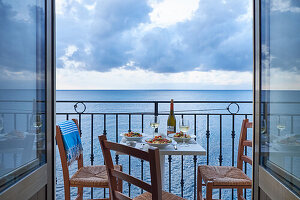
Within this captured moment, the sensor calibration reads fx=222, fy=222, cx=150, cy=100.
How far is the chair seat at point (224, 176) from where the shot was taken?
1.83 meters

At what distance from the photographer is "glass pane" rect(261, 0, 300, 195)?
2.48 feet

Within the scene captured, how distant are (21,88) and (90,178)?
4.19 ft

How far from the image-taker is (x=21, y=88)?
34.1 inches

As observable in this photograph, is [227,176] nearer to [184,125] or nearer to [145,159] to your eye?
[184,125]

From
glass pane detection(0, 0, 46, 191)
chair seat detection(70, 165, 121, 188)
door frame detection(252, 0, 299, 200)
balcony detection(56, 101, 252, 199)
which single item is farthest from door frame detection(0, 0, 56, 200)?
balcony detection(56, 101, 252, 199)

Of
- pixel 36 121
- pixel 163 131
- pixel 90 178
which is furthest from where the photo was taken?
pixel 163 131

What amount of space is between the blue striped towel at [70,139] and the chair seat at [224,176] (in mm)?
1198

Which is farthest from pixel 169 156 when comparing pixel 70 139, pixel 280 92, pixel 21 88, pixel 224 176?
pixel 21 88

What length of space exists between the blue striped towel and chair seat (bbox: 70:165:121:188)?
15 centimetres

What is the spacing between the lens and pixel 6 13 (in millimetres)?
774

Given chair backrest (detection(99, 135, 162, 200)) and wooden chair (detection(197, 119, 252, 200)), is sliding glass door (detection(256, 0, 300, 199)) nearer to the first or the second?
chair backrest (detection(99, 135, 162, 200))

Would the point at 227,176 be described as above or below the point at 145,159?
below

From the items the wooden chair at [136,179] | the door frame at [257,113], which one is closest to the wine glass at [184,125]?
the wooden chair at [136,179]

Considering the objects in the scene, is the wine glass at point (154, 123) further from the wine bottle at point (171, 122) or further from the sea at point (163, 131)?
the wine bottle at point (171, 122)
